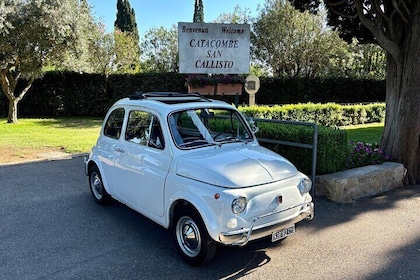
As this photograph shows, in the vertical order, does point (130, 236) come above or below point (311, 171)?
below

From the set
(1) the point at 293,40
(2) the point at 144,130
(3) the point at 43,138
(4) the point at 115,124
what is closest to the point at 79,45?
(3) the point at 43,138

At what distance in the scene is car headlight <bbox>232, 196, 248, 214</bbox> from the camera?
3137 millimetres

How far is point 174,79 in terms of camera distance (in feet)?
63.8

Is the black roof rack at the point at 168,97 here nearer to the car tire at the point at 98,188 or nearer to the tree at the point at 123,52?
the car tire at the point at 98,188

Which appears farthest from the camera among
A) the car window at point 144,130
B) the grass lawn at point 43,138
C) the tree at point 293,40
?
the tree at point 293,40

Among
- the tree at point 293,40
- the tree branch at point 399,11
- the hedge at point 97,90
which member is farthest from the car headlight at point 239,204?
the tree at point 293,40

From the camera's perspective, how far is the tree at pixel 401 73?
20.2 feet

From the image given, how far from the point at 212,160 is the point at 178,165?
376 millimetres

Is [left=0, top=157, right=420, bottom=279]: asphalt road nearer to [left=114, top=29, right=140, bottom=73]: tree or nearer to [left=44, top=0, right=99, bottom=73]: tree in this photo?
[left=44, top=0, right=99, bottom=73]: tree

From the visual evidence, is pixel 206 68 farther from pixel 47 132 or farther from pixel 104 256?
pixel 47 132

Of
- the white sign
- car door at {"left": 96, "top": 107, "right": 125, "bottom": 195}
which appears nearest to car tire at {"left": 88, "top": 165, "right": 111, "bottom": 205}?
car door at {"left": 96, "top": 107, "right": 125, "bottom": 195}

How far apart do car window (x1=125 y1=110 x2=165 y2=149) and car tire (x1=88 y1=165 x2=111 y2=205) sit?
1.14m

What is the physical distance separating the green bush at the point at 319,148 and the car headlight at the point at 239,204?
2797 mm

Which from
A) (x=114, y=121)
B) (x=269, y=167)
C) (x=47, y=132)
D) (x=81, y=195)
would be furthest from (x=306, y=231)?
(x=47, y=132)
